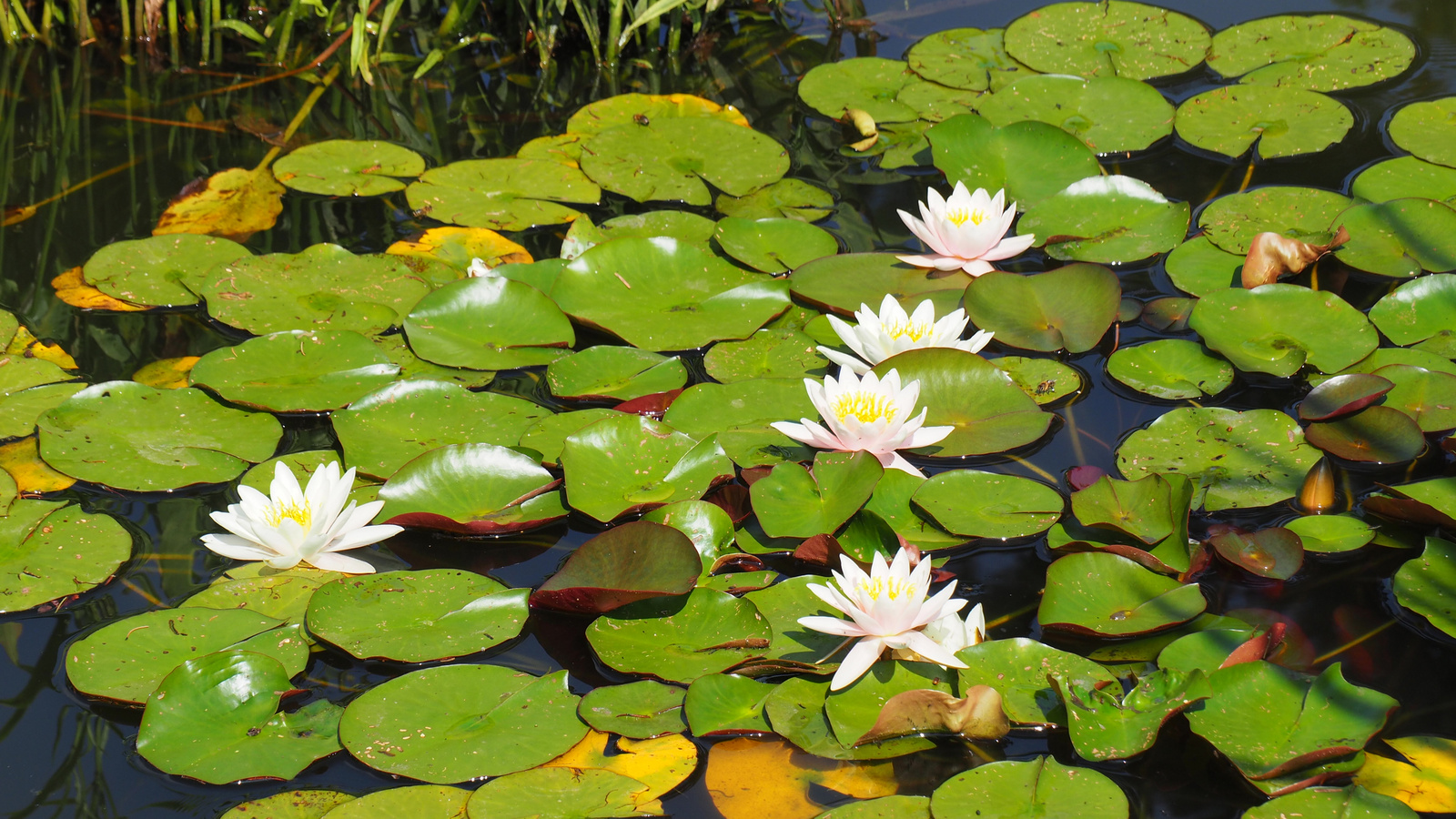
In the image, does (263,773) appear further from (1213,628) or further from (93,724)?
(1213,628)

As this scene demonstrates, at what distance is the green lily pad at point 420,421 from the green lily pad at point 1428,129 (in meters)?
→ 2.91

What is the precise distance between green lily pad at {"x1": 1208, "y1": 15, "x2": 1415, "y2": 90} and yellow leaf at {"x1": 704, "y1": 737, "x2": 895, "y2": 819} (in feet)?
10.5

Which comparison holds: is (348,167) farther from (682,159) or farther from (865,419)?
(865,419)

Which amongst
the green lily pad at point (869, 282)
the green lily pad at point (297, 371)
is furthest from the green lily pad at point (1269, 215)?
the green lily pad at point (297, 371)

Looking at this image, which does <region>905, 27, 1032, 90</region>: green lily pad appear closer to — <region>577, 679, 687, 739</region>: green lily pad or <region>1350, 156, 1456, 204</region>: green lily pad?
<region>1350, 156, 1456, 204</region>: green lily pad

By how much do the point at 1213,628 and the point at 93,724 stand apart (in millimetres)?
2040

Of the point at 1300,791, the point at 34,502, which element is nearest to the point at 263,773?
the point at 34,502

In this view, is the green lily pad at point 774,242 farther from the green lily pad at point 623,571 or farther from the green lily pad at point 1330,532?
the green lily pad at point 1330,532

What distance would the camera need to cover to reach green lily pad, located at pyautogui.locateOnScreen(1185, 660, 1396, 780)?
167 centimetres

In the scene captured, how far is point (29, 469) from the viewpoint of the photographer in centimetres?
243

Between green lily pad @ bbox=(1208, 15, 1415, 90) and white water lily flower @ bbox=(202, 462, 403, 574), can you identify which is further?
green lily pad @ bbox=(1208, 15, 1415, 90)

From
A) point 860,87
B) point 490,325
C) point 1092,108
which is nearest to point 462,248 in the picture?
point 490,325

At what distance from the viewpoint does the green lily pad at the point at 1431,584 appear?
1.95 metres

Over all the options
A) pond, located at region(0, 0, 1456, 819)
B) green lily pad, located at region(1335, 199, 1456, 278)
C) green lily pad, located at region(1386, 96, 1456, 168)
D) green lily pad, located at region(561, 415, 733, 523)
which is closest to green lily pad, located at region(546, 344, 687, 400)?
pond, located at region(0, 0, 1456, 819)
